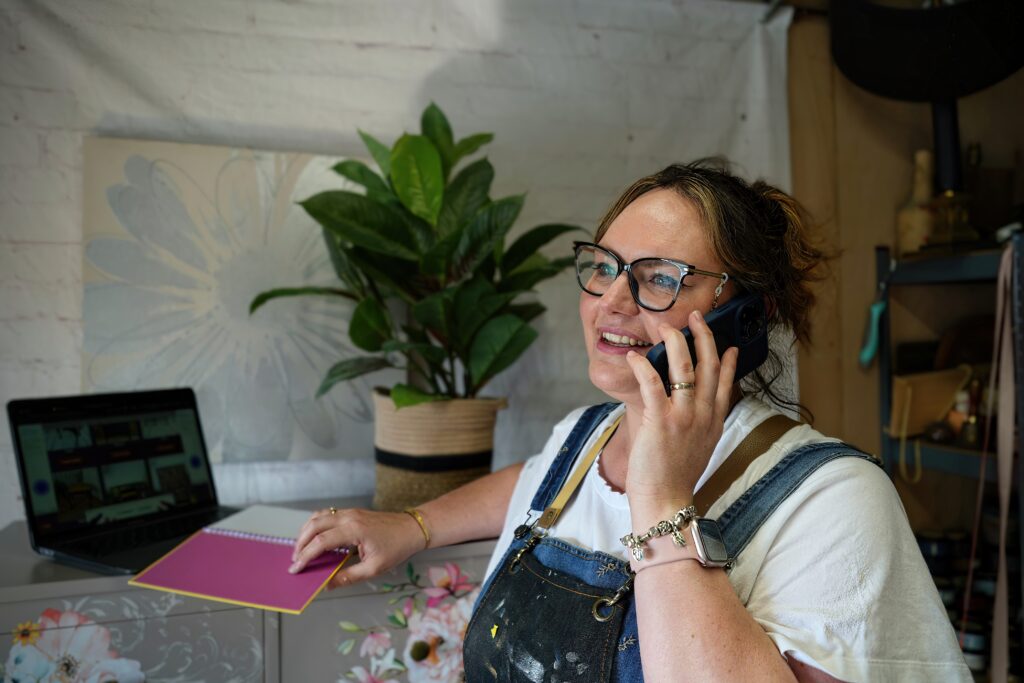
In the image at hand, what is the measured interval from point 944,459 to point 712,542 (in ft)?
5.61

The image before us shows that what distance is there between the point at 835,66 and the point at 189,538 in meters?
2.33

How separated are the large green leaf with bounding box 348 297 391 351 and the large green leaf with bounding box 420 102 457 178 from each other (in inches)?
14.1

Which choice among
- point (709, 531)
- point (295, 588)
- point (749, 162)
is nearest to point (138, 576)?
point (295, 588)

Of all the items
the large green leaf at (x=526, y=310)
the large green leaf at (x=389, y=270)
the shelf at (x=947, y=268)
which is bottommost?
the large green leaf at (x=526, y=310)

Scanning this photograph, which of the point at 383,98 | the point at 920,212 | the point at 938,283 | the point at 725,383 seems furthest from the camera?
the point at 938,283

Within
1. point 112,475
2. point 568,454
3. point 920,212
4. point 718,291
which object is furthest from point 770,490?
point 920,212

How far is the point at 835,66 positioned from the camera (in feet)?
7.55

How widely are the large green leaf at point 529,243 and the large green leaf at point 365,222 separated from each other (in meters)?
0.24

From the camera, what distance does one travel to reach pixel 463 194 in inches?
61.0

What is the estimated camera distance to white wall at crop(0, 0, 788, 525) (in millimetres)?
1689

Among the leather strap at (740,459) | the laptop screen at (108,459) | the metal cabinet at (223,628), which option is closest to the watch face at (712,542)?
the leather strap at (740,459)

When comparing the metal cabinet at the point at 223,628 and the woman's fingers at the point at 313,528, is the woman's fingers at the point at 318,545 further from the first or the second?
the metal cabinet at the point at 223,628

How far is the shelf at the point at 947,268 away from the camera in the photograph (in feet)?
6.38

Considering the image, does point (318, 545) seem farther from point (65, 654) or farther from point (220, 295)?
→ point (220, 295)
